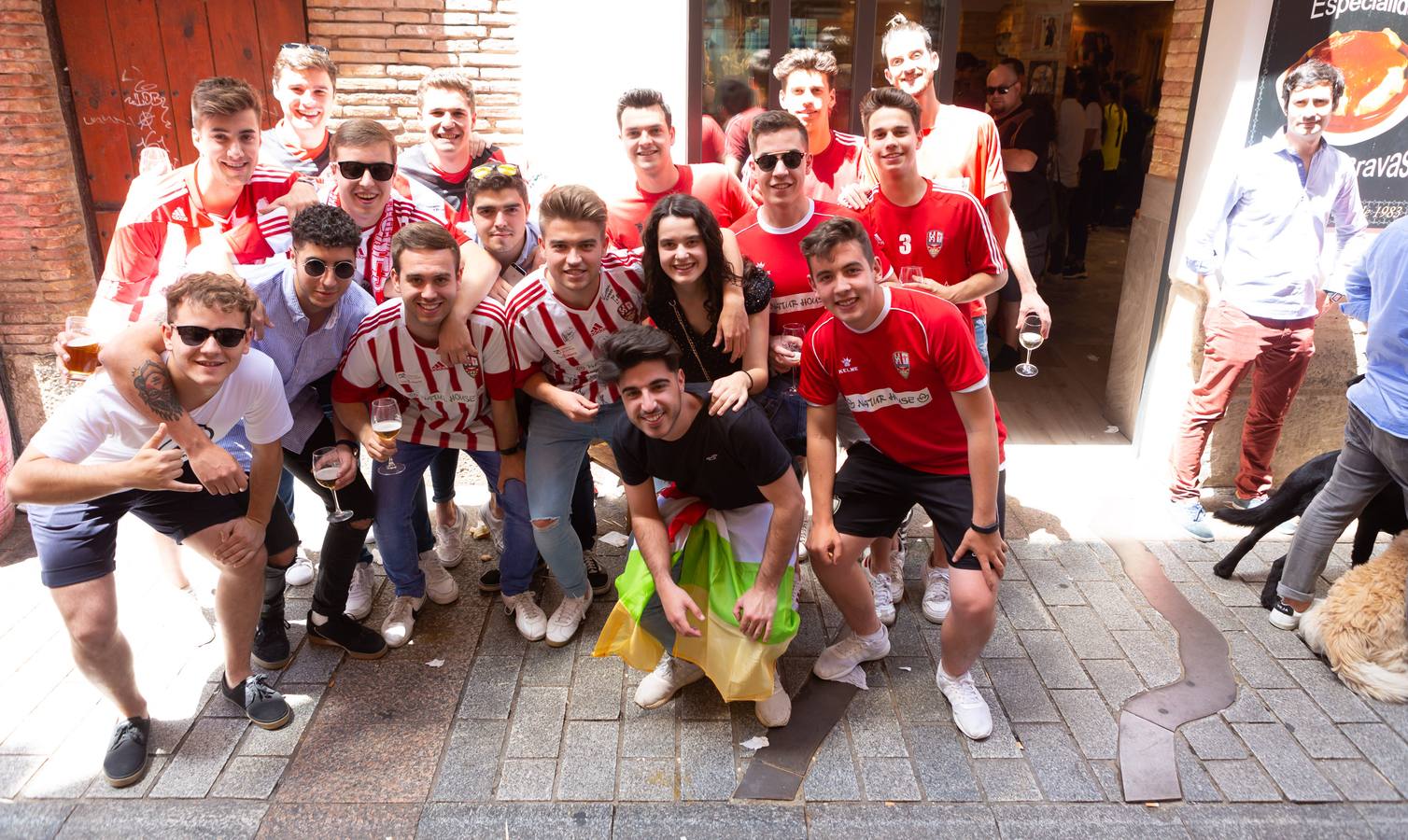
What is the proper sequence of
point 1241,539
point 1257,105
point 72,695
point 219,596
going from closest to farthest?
point 219,596
point 72,695
point 1241,539
point 1257,105

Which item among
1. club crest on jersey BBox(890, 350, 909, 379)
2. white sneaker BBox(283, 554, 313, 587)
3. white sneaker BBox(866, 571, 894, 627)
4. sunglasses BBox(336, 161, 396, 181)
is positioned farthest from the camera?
white sneaker BBox(283, 554, 313, 587)

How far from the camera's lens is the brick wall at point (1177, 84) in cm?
567

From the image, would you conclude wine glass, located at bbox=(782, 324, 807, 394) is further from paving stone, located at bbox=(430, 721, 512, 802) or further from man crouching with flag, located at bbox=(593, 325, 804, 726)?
paving stone, located at bbox=(430, 721, 512, 802)

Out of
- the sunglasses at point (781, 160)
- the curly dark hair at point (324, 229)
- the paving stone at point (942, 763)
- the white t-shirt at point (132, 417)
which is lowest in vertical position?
the paving stone at point (942, 763)

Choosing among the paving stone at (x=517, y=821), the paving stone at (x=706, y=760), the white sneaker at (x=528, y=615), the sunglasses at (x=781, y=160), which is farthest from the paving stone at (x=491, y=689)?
the sunglasses at (x=781, y=160)

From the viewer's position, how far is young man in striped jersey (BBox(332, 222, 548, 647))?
370 cm

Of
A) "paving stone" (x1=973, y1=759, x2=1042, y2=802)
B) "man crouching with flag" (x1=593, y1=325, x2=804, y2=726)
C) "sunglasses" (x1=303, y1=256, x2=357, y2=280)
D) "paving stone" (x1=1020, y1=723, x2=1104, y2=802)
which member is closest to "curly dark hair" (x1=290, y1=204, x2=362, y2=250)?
"sunglasses" (x1=303, y1=256, x2=357, y2=280)

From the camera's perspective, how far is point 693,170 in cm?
451

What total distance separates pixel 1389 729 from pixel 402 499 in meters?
4.12

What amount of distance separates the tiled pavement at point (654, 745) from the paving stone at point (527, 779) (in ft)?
0.03

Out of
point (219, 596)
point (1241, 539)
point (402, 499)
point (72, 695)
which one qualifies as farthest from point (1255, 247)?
point (72, 695)

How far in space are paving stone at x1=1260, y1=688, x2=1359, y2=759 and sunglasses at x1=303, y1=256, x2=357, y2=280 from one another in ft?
13.3

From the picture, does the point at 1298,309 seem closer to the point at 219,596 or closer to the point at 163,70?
the point at 219,596

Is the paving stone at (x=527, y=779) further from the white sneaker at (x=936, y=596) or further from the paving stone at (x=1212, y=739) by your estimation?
the paving stone at (x=1212, y=739)
